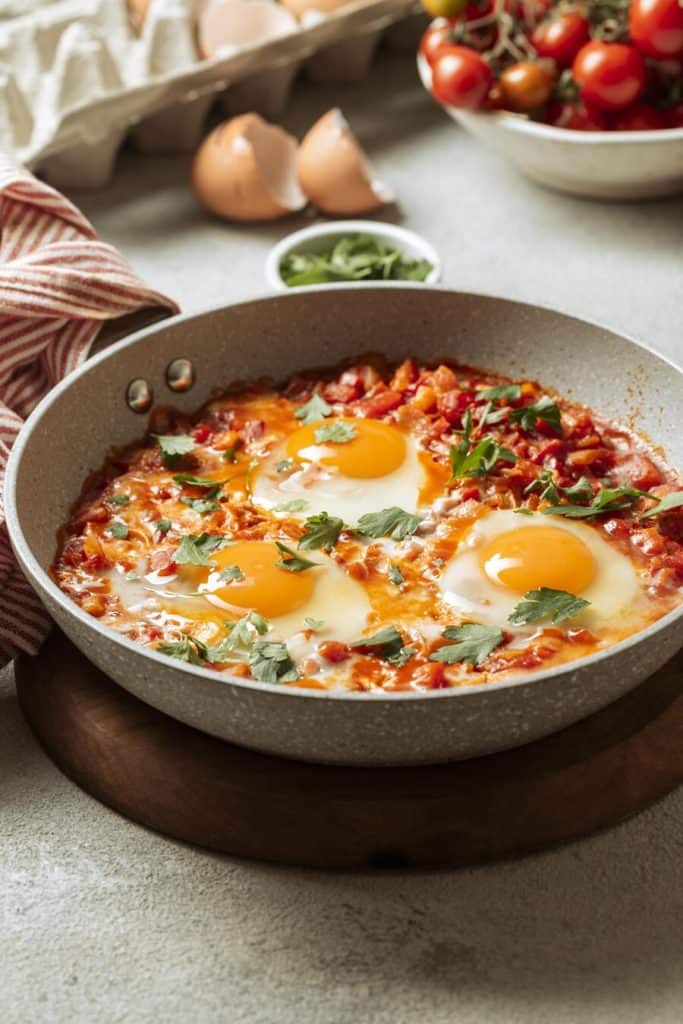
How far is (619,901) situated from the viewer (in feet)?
7.55

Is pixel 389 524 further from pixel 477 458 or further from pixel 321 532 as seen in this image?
pixel 477 458

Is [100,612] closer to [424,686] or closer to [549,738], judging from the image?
[424,686]

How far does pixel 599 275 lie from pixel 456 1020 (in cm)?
261

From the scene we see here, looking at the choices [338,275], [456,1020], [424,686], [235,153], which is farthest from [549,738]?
[235,153]

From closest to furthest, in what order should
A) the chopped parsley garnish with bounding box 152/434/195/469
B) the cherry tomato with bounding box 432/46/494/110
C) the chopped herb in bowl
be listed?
the chopped parsley garnish with bounding box 152/434/195/469 → the chopped herb in bowl → the cherry tomato with bounding box 432/46/494/110

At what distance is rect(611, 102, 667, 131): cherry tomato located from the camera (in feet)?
13.8

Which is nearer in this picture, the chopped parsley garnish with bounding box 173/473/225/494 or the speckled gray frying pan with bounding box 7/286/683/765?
the speckled gray frying pan with bounding box 7/286/683/765

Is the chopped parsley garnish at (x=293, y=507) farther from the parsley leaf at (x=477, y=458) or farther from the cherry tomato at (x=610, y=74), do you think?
the cherry tomato at (x=610, y=74)

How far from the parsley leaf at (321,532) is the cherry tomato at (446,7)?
7.23 feet

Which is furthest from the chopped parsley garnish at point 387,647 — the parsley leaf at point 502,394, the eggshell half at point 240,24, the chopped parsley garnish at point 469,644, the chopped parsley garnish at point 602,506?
the eggshell half at point 240,24

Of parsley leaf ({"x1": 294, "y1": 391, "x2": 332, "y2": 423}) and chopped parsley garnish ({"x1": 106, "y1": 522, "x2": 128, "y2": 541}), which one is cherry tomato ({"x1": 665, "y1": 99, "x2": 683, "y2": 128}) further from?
chopped parsley garnish ({"x1": 106, "y1": 522, "x2": 128, "y2": 541})

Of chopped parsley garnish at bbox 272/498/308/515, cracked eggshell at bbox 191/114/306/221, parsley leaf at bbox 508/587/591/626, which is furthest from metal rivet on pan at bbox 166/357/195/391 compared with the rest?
cracked eggshell at bbox 191/114/306/221

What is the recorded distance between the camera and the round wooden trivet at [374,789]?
7.70 feet

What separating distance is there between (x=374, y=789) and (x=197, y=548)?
0.66m
